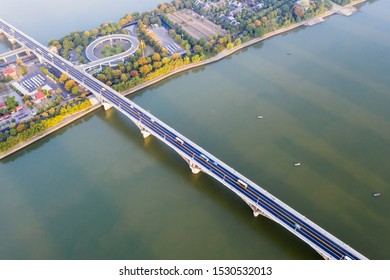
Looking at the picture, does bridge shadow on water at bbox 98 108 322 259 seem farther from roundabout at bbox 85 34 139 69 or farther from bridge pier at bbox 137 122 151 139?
roundabout at bbox 85 34 139 69

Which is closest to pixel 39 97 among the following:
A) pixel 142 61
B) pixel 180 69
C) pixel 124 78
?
pixel 124 78

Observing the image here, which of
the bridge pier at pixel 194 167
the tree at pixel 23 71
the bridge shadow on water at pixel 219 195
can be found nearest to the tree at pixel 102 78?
the bridge shadow on water at pixel 219 195

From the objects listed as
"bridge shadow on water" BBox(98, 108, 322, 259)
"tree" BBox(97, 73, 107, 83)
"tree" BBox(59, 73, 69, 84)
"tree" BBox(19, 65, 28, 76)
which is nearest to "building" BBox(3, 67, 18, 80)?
"tree" BBox(19, 65, 28, 76)

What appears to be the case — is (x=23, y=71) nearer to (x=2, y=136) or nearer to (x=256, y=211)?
(x=2, y=136)

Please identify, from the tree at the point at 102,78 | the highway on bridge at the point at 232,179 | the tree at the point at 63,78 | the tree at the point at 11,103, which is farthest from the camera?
the tree at the point at 102,78

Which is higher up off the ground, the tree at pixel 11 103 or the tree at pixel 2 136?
the tree at pixel 11 103

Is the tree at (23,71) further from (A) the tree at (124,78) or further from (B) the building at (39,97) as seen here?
(A) the tree at (124,78)

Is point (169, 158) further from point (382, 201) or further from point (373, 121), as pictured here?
point (373, 121)
